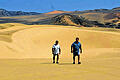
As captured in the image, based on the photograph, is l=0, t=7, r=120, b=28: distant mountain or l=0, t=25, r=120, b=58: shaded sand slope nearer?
l=0, t=25, r=120, b=58: shaded sand slope

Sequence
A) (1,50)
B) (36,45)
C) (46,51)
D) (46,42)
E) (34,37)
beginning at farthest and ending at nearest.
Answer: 1. (34,37)
2. (46,42)
3. (36,45)
4. (46,51)
5. (1,50)

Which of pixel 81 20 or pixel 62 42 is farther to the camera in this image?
pixel 81 20

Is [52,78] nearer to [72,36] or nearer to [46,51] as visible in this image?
[46,51]

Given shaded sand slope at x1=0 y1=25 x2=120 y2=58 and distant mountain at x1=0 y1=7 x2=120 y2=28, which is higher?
distant mountain at x1=0 y1=7 x2=120 y2=28

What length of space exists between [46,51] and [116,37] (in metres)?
11.7

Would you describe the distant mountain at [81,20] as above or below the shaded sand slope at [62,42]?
above

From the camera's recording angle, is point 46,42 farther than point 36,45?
Yes

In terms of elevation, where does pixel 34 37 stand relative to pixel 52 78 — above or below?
above

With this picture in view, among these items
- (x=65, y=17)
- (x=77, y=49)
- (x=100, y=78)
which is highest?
(x=65, y=17)

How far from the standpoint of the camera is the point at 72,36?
1245 inches

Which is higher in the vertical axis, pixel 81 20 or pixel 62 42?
pixel 81 20

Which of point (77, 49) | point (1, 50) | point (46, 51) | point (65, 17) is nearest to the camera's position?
point (77, 49)

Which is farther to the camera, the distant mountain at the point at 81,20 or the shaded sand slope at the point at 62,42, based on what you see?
the distant mountain at the point at 81,20

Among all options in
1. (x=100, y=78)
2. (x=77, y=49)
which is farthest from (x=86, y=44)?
(x=100, y=78)
